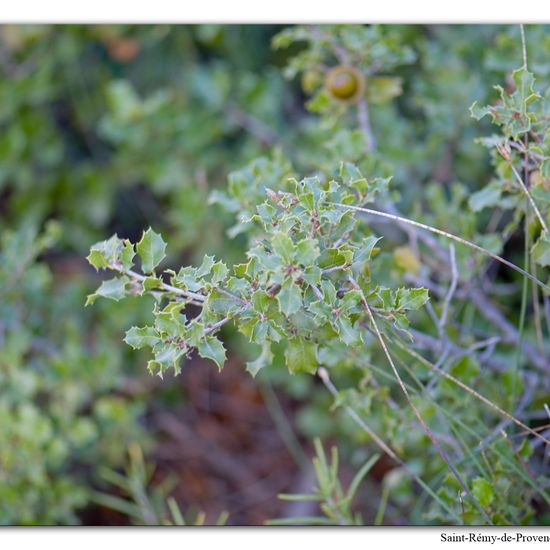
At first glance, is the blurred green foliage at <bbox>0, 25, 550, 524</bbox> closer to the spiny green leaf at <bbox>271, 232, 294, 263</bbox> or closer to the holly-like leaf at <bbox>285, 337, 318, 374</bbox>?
the holly-like leaf at <bbox>285, 337, 318, 374</bbox>

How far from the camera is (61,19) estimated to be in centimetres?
169

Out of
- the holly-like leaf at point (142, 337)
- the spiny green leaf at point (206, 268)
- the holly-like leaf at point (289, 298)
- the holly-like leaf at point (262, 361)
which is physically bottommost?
the holly-like leaf at point (262, 361)

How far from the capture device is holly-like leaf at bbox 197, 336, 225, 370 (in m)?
1.00

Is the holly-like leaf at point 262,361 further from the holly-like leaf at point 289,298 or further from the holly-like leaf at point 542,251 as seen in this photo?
the holly-like leaf at point 542,251

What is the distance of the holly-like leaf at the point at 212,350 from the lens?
1.00 metres

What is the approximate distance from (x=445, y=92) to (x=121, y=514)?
1.34 m

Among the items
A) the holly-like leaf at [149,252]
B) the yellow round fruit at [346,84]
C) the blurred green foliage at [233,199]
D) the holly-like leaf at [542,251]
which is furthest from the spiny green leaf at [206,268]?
the yellow round fruit at [346,84]

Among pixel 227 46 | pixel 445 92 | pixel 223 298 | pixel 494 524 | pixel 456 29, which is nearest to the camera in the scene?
pixel 223 298

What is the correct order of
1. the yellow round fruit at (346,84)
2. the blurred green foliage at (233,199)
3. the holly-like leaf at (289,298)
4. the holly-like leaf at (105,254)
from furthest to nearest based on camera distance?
the yellow round fruit at (346,84)
the blurred green foliage at (233,199)
the holly-like leaf at (105,254)
the holly-like leaf at (289,298)

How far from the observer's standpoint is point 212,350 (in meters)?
1.01

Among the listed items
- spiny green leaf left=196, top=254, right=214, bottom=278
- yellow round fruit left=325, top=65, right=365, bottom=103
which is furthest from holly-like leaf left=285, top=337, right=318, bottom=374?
yellow round fruit left=325, top=65, right=365, bottom=103
